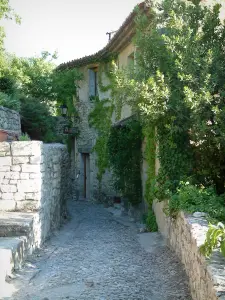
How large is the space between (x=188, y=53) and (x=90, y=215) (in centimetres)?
713

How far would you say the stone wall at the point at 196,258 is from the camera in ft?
11.4

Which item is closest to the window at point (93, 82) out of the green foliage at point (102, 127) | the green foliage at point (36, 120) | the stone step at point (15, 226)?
the green foliage at point (102, 127)

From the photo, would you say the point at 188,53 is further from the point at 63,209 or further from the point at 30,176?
the point at 63,209

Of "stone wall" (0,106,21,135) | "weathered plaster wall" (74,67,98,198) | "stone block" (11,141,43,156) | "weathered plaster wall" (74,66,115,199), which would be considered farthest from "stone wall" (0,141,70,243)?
"weathered plaster wall" (74,67,98,198)

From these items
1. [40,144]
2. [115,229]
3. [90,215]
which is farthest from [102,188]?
[40,144]

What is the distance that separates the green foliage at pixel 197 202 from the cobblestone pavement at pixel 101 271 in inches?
36.1

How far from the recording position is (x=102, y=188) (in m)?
15.5

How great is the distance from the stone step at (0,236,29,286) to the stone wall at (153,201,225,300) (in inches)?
100

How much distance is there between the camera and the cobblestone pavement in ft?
17.6

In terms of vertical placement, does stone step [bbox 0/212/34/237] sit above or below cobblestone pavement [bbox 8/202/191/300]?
above

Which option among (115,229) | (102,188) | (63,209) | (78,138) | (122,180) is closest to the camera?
(115,229)

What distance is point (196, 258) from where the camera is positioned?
4.64 metres

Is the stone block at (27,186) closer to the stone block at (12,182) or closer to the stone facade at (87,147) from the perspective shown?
the stone block at (12,182)

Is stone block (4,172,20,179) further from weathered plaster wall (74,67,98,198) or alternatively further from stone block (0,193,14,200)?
weathered plaster wall (74,67,98,198)
